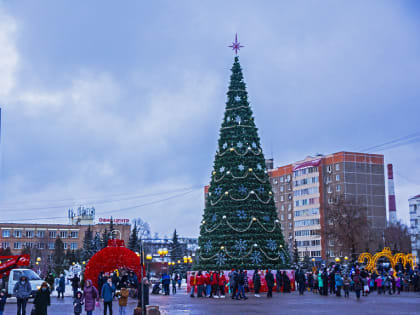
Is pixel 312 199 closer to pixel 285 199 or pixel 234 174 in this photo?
pixel 285 199

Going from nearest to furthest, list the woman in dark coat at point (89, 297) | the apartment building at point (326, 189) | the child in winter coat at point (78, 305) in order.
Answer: the child in winter coat at point (78, 305) → the woman in dark coat at point (89, 297) → the apartment building at point (326, 189)

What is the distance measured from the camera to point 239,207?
39.2 m

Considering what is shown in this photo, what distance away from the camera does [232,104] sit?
41.2 meters

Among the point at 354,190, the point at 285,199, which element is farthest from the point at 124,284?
the point at 285,199

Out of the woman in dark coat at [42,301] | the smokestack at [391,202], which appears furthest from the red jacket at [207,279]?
the smokestack at [391,202]

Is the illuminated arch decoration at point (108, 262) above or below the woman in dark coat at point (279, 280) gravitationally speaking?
above

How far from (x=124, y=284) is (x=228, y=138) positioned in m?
12.5

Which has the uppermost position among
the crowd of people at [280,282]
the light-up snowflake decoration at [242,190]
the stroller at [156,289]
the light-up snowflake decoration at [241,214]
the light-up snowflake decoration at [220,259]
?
the light-up snowflake decoration at [242,190]

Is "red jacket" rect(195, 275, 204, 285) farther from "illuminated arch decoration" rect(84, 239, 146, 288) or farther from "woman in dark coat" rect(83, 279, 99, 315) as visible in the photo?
"woman in dark coat" rect(83, 279, 99, 315)

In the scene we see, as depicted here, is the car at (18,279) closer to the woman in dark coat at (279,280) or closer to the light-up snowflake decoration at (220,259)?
the light-up snowflake decoration at (220,259)

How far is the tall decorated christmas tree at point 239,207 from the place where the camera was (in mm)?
38812

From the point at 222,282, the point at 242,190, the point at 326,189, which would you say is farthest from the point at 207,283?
the point at 326,189

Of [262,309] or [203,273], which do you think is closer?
[262,309]

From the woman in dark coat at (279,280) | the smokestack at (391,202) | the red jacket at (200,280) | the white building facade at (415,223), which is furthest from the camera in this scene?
the smokestack at (391,202)
